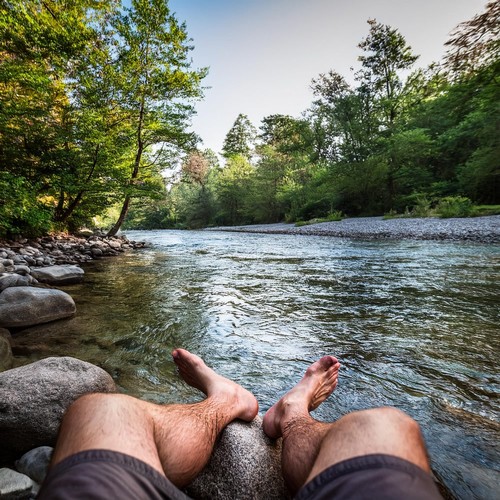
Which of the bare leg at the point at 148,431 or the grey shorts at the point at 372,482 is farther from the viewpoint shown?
the bare leg at the point at 148,431

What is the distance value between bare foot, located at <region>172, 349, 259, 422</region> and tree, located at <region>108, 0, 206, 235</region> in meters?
10.3

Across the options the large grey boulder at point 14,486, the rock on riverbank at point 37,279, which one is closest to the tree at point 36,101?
the rock on riverbank at point 37,279

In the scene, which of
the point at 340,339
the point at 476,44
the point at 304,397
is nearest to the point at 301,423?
the point at 304,397

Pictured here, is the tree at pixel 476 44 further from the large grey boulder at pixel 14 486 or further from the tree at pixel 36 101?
the tree at pixel 36 101

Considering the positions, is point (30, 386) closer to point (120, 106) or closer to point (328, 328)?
point (328, 328)

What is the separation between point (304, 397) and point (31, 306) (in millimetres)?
2780

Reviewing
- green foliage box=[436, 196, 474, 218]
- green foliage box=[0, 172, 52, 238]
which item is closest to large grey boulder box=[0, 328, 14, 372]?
green foliage box=[0, 172, 52, 238]

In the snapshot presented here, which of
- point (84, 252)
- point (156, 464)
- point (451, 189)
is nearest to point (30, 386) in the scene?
point (156, 464)

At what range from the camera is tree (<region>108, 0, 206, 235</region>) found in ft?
34.6

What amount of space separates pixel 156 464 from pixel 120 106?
12723mm

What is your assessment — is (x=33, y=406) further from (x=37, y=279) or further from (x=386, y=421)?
(x=37, y=279)

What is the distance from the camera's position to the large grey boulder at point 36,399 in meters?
1.28

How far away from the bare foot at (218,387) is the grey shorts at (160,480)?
69 centimetres

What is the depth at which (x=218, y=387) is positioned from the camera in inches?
57.7
